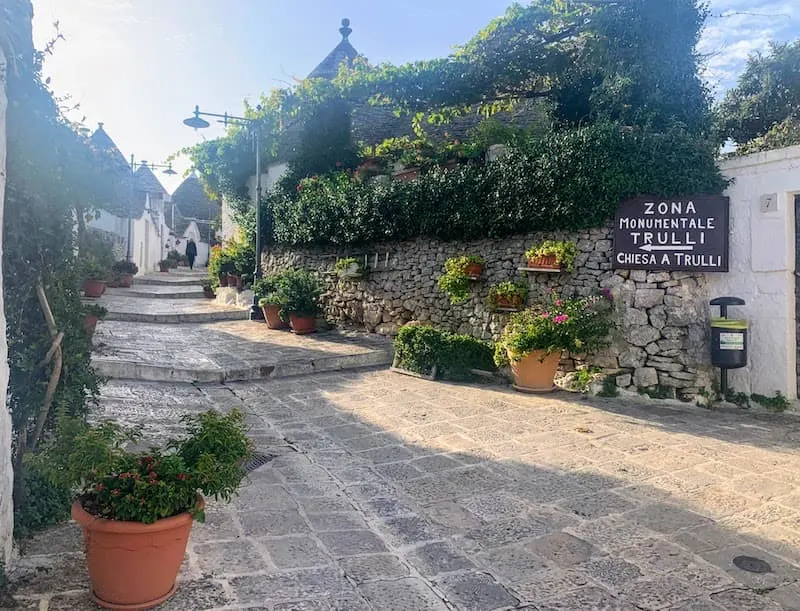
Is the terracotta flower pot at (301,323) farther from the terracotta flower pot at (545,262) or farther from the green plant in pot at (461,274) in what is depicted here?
the terracotta flower pot at (545,262)

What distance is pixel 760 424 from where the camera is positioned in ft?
19.2

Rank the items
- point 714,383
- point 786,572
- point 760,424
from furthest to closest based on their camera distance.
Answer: point 714,383 → point 760,424 → point 786,572

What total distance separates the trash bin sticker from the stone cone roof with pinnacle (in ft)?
52.0

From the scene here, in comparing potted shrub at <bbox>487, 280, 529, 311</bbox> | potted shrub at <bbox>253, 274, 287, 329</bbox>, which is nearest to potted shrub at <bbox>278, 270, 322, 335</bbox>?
potted shrub at <bbox>253, 274, 287, 329</bbox>

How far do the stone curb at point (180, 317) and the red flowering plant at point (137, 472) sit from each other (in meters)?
10.4

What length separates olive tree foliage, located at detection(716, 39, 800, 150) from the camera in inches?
511

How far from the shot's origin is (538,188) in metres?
7.81

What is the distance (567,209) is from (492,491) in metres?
4.62

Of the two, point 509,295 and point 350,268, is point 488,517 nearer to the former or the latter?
point 509,295

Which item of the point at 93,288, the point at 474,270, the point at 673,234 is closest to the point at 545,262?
the point at 474,270

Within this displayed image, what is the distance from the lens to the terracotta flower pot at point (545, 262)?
759cm

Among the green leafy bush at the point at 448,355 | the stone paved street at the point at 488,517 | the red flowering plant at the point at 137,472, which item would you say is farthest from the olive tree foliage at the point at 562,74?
the red flowering plant at the point at 137,472

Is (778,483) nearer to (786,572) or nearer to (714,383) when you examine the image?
(786,572)

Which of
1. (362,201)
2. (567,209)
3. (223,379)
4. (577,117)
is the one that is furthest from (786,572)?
(362,201)
